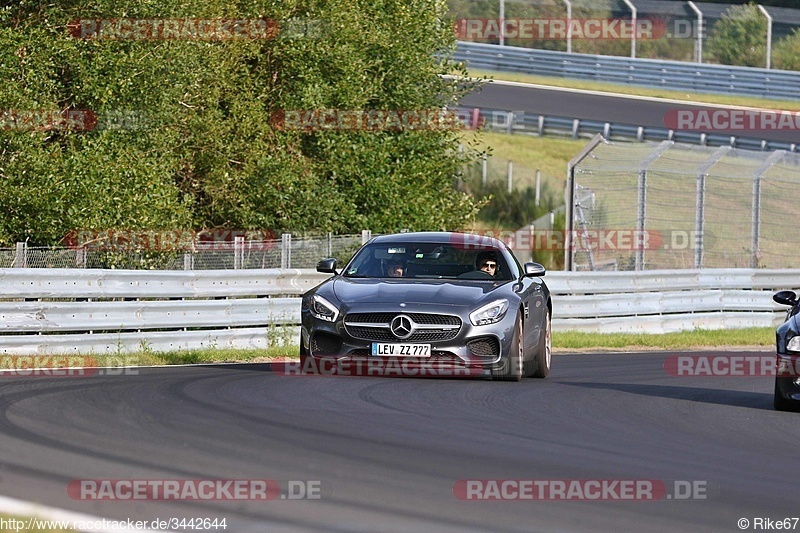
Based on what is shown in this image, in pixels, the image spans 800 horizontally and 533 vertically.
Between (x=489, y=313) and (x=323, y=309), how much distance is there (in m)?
1.48

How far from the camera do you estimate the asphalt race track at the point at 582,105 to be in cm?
3997

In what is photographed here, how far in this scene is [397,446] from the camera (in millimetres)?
7977

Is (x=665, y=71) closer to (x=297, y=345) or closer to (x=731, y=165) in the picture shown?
(x=731, y=165)

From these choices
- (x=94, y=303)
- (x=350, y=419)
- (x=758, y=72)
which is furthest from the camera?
(x=758, y=72)

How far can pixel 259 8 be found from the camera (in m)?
25.8

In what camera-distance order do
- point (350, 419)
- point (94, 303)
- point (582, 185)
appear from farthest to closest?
point (582, 185) < point (94, 303) < point (350, 419)

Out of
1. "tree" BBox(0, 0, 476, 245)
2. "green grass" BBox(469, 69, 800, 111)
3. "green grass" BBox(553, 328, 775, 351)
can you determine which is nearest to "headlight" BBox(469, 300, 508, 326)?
"green grass" BBox(553, 328, 775, 351)

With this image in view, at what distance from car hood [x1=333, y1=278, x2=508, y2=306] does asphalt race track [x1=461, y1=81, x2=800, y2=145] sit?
26677mm

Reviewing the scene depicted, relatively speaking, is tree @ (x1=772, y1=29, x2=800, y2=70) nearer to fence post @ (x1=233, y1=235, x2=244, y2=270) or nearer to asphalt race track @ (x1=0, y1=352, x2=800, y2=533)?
fence post @ (x1=233, y1=235, x2=244, y2=270)

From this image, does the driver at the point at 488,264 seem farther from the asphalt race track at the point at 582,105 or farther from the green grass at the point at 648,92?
the green grass at the point at 648,92

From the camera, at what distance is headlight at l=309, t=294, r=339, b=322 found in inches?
491

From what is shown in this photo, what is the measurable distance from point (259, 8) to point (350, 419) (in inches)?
695

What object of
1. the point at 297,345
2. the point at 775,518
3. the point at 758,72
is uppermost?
the point at 758,72

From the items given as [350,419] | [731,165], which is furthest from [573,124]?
[350,419]
